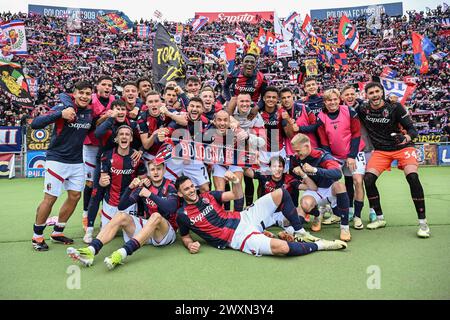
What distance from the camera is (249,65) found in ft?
20.4

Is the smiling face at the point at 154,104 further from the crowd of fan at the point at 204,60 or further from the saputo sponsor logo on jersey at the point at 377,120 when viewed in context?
the crowd of fan at the point at 204,60

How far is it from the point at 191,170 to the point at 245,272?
7.39ft

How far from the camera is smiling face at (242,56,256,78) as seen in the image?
20.4 feet

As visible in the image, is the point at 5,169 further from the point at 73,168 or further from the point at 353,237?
the point at 353,237


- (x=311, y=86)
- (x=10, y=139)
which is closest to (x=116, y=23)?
(x=10, y=139)

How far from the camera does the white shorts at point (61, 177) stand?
5051mm

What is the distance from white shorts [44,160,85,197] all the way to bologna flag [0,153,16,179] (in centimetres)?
992

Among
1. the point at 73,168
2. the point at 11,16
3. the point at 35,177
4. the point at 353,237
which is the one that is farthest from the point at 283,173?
the point at 11,16

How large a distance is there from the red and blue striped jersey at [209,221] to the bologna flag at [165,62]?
3804 millimetres

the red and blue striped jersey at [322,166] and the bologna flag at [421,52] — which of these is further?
the bologna flag at [421,52]

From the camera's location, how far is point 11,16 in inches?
1330

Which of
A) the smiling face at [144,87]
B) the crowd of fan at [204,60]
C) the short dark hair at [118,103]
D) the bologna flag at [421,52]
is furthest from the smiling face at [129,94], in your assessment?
the bologna flag at [421,52]

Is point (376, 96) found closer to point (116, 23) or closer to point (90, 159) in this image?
point (90, 159)

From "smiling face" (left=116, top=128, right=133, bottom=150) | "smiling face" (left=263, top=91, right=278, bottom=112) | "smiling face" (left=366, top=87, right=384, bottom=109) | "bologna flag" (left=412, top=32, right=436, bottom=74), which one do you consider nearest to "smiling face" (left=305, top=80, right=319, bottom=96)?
"smiling face" (left=263, top=91, right=278, bottom=112)
